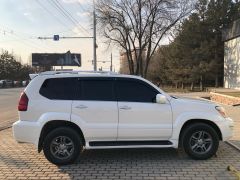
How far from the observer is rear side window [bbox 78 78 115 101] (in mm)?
8703

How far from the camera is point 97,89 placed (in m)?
8.77

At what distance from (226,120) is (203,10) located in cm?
5062

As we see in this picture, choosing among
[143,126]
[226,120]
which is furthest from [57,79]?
[226,120]

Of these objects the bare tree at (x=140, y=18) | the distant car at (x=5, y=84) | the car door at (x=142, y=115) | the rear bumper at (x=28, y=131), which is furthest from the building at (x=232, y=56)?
the distant car at (x=5, y=84)

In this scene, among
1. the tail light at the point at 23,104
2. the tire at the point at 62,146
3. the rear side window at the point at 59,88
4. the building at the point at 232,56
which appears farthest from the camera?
the building at the point at 232,56

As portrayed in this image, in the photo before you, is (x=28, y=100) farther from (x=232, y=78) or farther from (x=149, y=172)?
(x=232, y=78)

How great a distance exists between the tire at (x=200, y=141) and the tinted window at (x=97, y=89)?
1.65 meters

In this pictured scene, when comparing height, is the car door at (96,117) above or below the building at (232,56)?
below

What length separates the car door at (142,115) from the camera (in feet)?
28.2

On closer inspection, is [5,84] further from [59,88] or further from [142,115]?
[142,115]

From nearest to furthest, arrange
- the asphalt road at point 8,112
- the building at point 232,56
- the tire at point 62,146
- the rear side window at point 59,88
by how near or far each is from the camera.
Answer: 1. the tire at point 62,146
2. the rear side window at point 59,88
3. the asphalt road at point 8,112
4. the building at point 232,56

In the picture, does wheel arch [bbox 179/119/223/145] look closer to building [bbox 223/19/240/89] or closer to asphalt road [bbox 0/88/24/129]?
asphalt road [bbox 0/88/24/129]

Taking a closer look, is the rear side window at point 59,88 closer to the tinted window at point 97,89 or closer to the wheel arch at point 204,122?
the tinted window at point 97,89

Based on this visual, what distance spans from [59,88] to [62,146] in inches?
44.1
